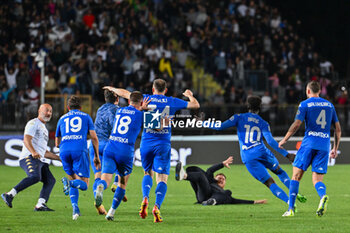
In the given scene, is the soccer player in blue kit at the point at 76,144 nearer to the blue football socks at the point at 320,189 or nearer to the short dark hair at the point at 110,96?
the short dark hair at the point at 110,96

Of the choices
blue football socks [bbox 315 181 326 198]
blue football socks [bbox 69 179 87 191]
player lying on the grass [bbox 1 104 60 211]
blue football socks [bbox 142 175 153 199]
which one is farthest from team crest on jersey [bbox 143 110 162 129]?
blue football socks [bbox 315 181 326 198]

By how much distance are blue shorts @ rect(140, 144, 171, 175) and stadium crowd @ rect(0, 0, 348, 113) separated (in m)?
13.1

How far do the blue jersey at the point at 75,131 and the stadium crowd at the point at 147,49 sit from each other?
12.8m

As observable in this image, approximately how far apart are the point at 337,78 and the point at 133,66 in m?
8.37

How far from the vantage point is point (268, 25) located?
3025cm

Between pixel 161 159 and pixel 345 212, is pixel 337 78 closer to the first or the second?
pixel 345 212

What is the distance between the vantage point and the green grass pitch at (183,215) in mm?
10133

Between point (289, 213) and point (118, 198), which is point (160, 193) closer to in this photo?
point (118, 198)

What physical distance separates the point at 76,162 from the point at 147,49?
1563cm

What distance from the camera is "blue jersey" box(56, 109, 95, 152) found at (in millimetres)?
11195

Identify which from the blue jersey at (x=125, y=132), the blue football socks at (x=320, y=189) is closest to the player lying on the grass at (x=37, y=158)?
the blue jersey at (x=125, y=132)

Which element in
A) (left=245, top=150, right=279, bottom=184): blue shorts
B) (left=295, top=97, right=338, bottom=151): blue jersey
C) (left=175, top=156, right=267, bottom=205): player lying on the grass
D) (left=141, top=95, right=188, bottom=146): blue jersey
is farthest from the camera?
(left=175, top=156, right=267, bottom=205): player lying on the grass

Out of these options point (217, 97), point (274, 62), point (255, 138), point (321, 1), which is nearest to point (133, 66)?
point (217, 97)

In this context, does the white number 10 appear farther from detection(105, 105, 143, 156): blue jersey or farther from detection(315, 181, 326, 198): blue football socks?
detection(105, 105, 143, 156): blue jersey
